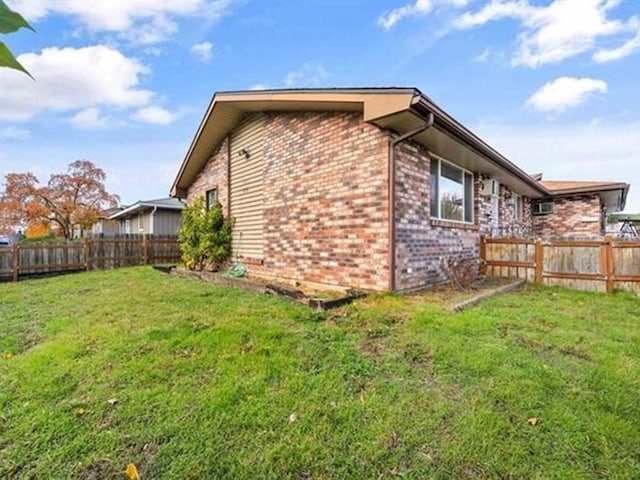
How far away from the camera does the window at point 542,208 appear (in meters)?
14.0

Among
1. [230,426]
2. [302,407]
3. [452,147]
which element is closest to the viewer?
[230,426]

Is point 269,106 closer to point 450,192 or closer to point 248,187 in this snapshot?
point 248,187

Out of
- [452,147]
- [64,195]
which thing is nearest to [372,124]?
[452,147]

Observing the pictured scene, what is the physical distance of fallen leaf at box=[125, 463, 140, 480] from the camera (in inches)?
76.3

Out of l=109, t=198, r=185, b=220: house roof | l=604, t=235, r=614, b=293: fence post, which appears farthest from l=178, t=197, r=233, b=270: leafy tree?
l=604, t=235, r=614, b=293: fence post

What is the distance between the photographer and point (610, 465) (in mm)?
1973

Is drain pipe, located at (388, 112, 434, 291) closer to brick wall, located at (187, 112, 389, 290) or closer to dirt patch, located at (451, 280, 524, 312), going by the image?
brick wall, located at (187, 112, 389, 290)

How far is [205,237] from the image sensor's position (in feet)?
32.1

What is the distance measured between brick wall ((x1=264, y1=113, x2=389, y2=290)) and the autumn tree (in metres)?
22.5

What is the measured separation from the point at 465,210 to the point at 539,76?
20.9ft

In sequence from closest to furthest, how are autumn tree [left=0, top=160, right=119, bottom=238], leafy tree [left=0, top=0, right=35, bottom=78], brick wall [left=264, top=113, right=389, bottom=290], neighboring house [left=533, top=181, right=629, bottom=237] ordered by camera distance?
leafy tree [left=0, top=0, right=35, bottom=78] < brick wall [left=264, top=113, right=389, bottom=290] < neighboring house [left=533, top=181, right=629, bottom=237] < autumn tree [left=0, top=160, right=119, bottom=238]

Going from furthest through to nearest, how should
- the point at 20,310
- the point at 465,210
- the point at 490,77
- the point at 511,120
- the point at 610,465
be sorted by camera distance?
the point at 511,120, the point at 490,77, the point at 465,210, the point at 20,310, the point at 610,465

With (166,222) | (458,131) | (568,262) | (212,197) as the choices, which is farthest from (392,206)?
(166,222)

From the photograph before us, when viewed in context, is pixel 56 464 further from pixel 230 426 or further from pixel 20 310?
pixel 20 310
